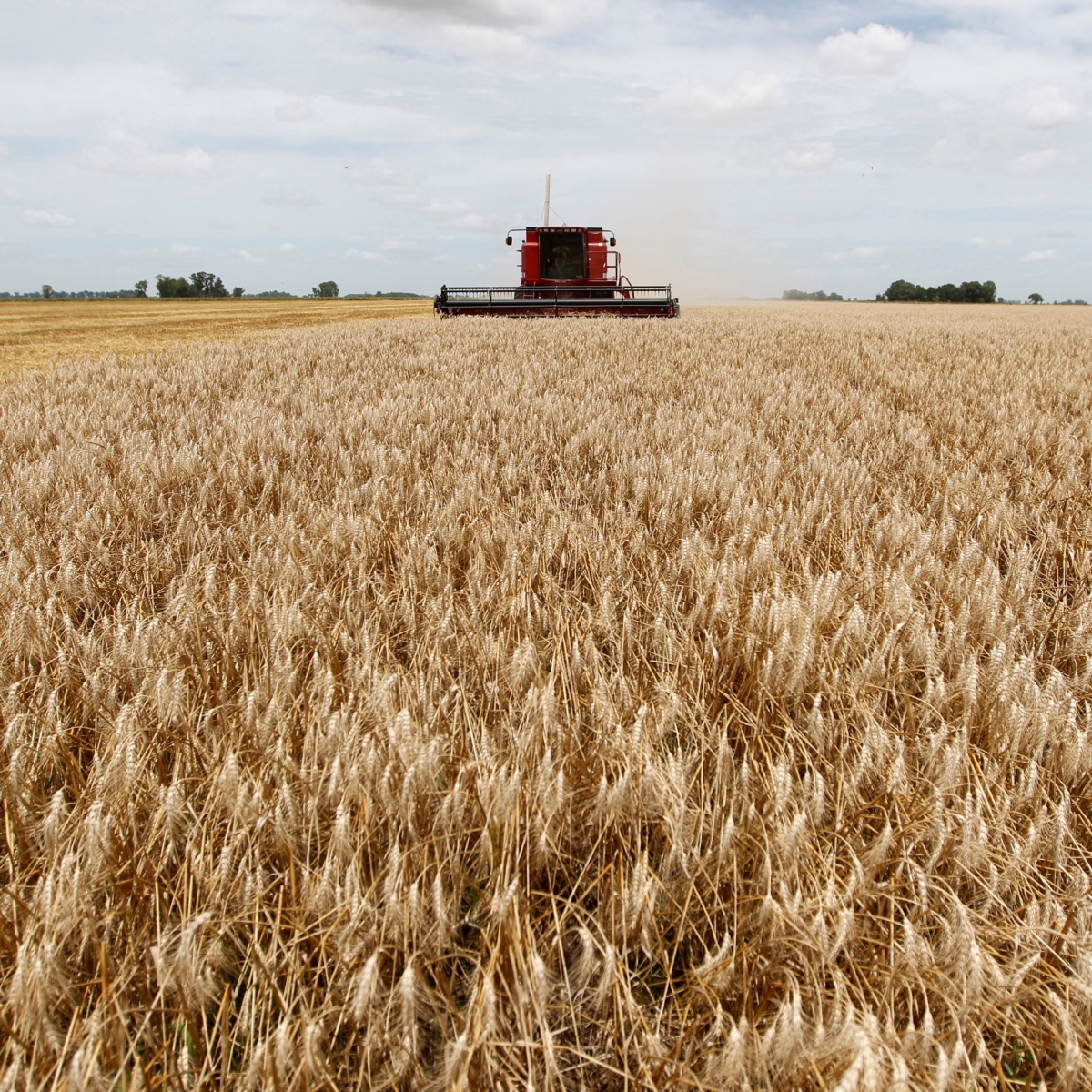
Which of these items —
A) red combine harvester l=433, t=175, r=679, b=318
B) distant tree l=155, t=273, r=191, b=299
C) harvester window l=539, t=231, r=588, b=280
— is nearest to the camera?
red combine harvester l=433, t=175, r=679, b=318

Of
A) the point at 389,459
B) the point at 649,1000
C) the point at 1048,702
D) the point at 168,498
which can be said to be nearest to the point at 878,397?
the point at 389,459

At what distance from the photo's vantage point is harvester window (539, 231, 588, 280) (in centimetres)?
1903

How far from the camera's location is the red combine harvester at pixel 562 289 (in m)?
15.8

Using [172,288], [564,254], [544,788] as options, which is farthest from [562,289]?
[172,288]

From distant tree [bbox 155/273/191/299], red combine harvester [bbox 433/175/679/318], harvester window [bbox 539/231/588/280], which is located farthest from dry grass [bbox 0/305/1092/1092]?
distant tree [bbox 155/273/191/299]

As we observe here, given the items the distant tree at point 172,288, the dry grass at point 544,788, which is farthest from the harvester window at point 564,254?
the distant tree at point 172,288

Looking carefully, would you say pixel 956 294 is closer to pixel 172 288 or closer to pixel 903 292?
pixel 903 292

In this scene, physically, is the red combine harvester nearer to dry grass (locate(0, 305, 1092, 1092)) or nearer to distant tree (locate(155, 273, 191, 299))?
dry grass (locate(0, 305, 1092, 1092))

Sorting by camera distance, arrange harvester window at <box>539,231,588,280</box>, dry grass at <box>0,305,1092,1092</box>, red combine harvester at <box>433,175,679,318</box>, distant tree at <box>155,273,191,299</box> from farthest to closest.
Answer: distant tree at <box>155,273,191,299</box>
harvester window at <box>539,231,588,280</box>
red combine harvester at <box>433,175,679,318</box>
dry grass at <box>0,305,1092,1092</box>

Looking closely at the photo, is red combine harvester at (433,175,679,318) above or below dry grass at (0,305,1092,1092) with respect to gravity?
above

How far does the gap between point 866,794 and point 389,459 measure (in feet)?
7.93

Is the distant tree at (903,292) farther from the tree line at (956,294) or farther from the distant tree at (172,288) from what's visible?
the distant tree at (172,288)

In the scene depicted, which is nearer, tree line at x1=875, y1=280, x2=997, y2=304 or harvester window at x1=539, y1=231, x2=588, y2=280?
harvester window at x1=539, y1=231, x2=588, y2=280

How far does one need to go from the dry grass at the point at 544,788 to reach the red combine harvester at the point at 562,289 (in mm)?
14177
